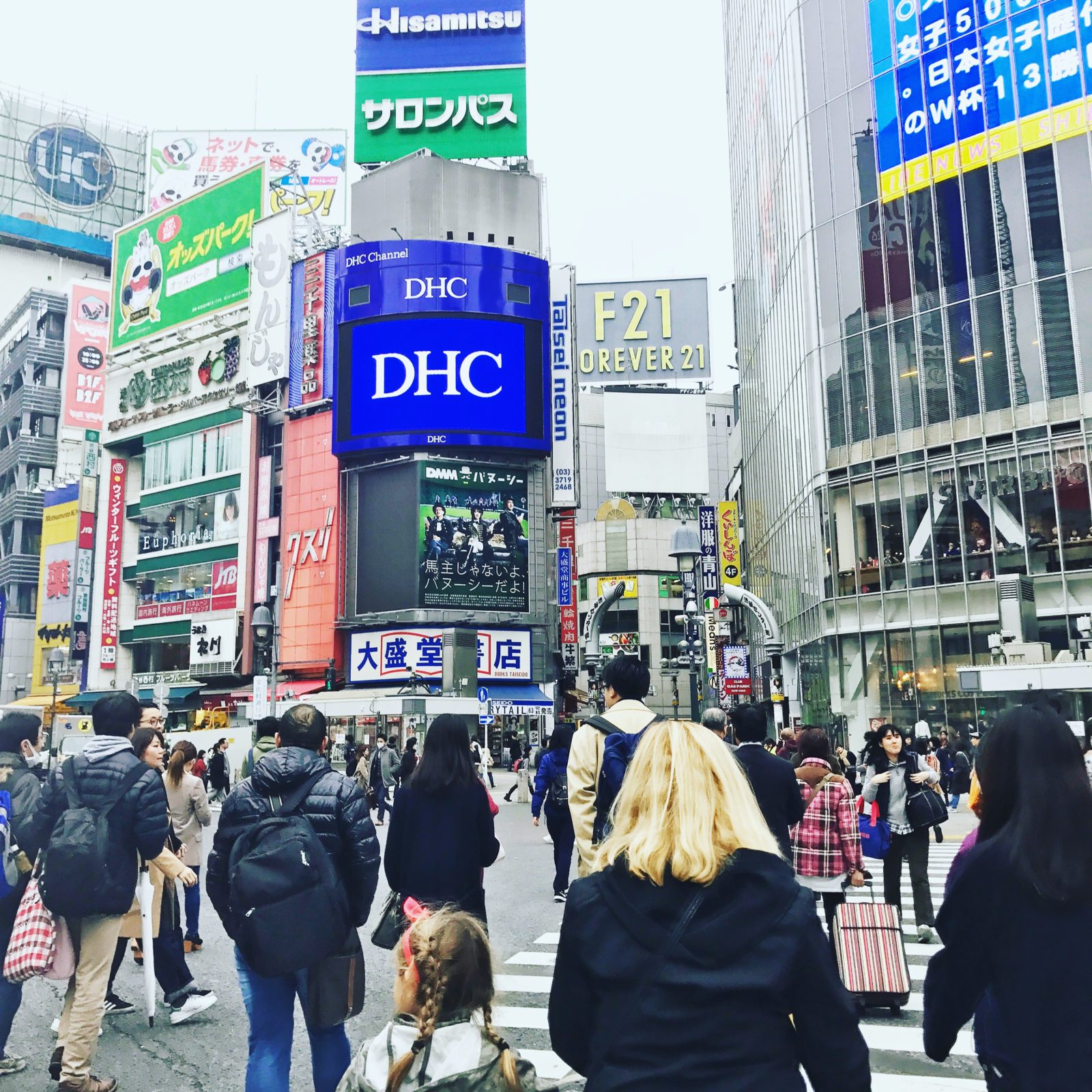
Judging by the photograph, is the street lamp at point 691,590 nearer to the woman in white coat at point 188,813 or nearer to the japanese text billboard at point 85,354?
the woman in white coat at point 188,813

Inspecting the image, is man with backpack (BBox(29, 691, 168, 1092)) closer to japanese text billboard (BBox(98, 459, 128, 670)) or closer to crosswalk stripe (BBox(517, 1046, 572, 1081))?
crosswalk stripe (BBox(517, 1046, 572, 1081))

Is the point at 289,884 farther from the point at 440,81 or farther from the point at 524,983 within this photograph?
the point at 440,81

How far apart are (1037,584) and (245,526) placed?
1447 inches

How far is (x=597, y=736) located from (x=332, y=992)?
2.34 meters

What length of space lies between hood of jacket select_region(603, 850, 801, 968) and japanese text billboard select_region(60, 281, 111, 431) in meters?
76.1

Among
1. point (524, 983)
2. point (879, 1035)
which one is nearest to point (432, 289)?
point (524, 983)

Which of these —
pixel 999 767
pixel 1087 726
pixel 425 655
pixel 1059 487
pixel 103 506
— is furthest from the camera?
pixel 103 506

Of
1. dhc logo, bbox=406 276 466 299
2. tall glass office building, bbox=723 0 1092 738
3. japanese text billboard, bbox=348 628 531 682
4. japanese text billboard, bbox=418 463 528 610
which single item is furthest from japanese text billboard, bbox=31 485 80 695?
tall glass office building, bbox=723 0 1092 738

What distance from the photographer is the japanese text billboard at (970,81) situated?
31219 mm

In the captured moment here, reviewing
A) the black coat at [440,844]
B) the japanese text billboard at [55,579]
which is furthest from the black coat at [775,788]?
the japanese text billboard at [55,579]

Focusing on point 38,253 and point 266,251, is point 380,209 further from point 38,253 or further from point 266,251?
point 38,253

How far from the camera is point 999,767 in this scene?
3.22 metres

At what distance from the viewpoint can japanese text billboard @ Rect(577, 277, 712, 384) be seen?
285 feet

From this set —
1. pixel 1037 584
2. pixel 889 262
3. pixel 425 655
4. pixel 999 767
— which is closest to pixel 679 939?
pixel 999 767
